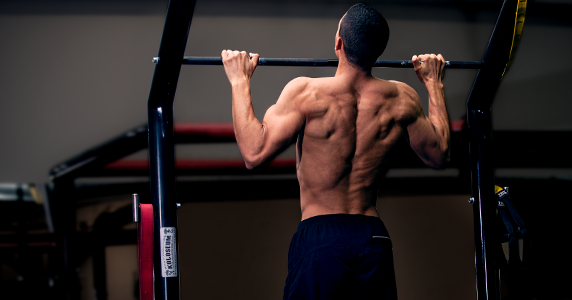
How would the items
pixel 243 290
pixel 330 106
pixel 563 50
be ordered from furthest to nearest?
pixel 563 50, pixel 243 290, pixel 330 106

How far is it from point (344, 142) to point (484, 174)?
0.60 m

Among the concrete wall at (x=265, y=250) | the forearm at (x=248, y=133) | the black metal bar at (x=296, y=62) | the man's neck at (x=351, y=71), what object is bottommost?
the concrete wall at (x=265, y=250)

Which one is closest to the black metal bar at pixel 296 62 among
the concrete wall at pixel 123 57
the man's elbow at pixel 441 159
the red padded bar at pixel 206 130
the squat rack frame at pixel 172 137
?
the squat rack frame at pixel 172 137

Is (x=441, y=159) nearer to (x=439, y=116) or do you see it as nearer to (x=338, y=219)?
(x=439, y=116)

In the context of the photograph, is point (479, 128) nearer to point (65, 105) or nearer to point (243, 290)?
point (243, 290)

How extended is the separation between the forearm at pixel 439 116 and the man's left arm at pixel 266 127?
1.60ft

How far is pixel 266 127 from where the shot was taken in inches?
46.9

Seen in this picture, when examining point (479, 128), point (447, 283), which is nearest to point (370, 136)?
point (479, 128)

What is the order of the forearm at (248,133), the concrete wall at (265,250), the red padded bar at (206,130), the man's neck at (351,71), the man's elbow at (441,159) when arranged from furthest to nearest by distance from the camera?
the concrete wall at (265,250) → the red padded bar at (206,130) → the man's elbow at (441,159) → the man's neck at (351,71) → the forearm at (248,133)

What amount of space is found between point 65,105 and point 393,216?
2544 millimetres

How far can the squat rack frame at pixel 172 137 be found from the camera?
3.86ft

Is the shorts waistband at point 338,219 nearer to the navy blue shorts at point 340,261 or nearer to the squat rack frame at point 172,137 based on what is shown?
the navy blue shorts at point 340,261

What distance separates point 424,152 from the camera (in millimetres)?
1372

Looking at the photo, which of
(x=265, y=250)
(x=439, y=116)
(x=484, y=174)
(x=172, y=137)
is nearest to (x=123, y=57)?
(x=265, y=250)
